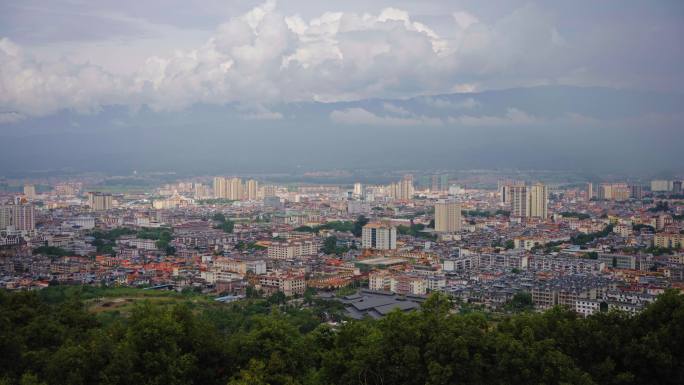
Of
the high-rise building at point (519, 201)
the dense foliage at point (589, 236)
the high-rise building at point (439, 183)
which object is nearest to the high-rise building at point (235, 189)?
the high-rise building at point (439, 183)

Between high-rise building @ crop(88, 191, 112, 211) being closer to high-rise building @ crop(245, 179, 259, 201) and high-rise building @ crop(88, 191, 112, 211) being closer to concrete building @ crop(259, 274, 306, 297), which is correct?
high-rise building @ crop(245, 179, 259, 201)

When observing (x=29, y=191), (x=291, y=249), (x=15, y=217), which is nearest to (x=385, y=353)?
(x=291, y=249)

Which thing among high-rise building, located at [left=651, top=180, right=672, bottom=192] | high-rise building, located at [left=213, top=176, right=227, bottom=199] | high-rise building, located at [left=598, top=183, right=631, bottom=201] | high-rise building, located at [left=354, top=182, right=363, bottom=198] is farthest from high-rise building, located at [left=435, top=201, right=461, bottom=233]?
high-rise building, located at [left=213, top=176, right=227, bottom=199]

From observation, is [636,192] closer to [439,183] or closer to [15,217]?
[439,183]

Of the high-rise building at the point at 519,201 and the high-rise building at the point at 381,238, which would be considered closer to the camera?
the high-rise building at the point at 381,238

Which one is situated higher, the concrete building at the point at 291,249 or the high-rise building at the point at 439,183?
the high-rise building at the point at 439,183

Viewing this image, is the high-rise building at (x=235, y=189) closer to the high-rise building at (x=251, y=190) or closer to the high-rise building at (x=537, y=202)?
the high-rise building at (x=251, y=190)
